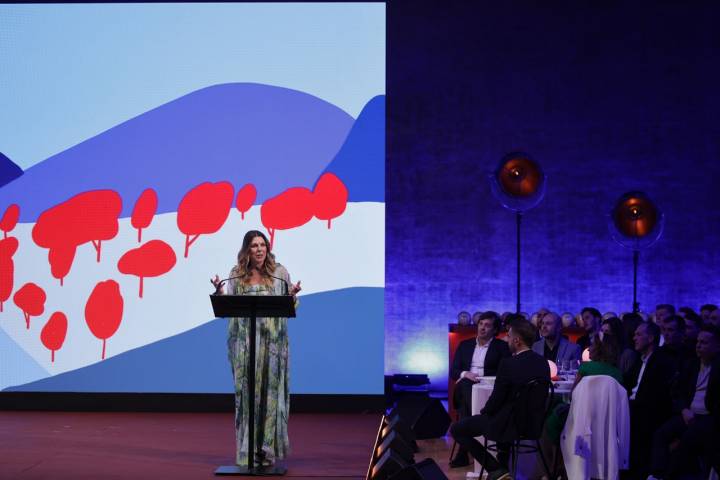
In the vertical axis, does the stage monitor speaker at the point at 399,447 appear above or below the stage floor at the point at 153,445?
above

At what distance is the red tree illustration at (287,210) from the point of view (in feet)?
31.2

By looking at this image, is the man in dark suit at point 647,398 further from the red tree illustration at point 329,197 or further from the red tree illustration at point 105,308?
the red tree illustration at point 105,308

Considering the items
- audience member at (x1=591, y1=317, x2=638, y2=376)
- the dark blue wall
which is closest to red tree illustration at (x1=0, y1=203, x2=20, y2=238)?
the dark blue wall

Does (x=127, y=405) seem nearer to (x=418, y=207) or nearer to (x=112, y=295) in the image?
(x=112, y=295)

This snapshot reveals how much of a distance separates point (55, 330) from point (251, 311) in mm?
4383

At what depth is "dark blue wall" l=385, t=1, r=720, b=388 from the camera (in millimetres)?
10547

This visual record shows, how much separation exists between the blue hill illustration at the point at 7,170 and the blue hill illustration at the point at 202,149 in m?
0.03

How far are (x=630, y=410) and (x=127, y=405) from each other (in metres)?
5.36

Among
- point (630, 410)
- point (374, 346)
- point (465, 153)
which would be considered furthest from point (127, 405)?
point (630, 410)

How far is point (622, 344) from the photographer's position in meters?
7.42

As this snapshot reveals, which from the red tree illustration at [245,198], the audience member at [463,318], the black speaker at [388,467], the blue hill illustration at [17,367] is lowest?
the blue hill illustration at [17,367]

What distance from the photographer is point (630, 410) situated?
611cm

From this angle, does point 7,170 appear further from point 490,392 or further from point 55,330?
point 490,392

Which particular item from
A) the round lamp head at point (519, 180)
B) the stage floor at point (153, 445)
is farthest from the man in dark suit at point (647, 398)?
the round lamp head at point (519, 180)
